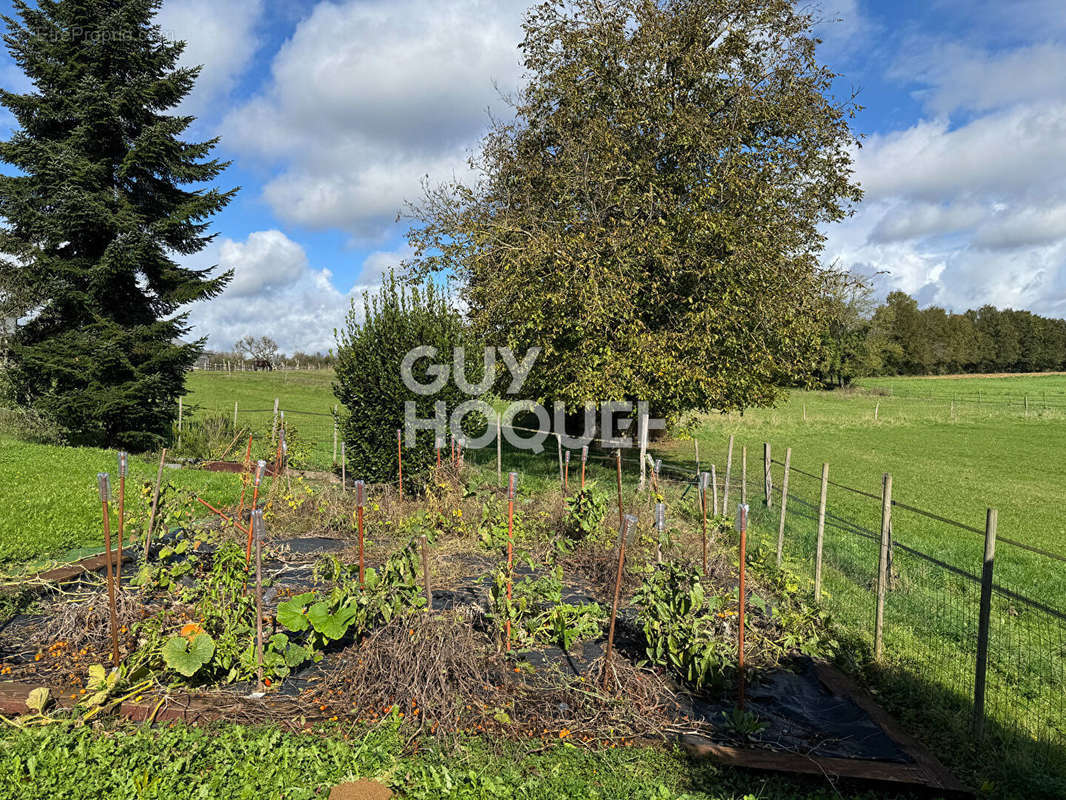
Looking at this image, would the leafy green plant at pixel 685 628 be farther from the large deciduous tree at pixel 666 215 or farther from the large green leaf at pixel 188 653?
the large deciduous tree at pixel 666 215

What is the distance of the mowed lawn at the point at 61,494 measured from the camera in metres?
7.36

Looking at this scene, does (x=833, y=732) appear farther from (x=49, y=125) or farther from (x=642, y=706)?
(x=49, y=125)

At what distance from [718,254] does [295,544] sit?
7.84m

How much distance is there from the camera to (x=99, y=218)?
48.0ft

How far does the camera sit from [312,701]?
397cm

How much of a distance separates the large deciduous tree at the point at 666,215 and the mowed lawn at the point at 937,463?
3.08 meters

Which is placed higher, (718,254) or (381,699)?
(718,254)

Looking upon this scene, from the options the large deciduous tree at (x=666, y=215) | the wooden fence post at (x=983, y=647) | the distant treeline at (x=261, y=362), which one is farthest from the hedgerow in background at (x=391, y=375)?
the distant treeline at (x=261, y=362)

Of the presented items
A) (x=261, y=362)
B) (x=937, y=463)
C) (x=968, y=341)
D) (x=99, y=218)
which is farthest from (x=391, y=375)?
(x=968, y=341)

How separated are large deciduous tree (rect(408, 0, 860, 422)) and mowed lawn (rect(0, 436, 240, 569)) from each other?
19.7ft

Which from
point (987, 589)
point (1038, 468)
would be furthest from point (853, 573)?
point (1038, 468)

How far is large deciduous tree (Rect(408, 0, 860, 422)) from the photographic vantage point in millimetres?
10039

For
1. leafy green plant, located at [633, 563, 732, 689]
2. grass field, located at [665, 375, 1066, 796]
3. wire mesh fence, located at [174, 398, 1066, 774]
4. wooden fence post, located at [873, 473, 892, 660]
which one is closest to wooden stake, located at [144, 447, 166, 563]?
wire mesh fence, located at [174, 398, 1066, 774]

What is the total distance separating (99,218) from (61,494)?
8.12 metres
